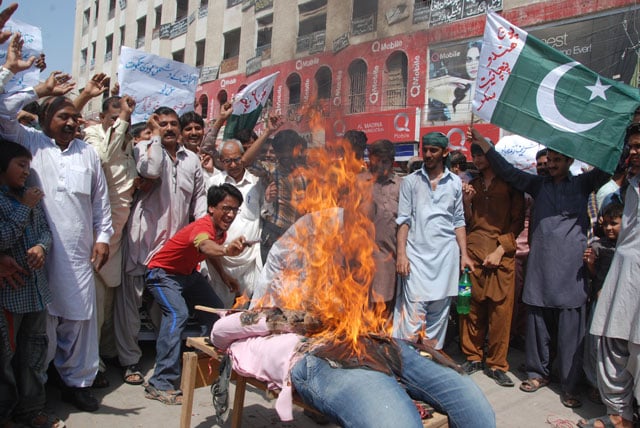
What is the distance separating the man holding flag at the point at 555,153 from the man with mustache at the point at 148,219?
2.77m

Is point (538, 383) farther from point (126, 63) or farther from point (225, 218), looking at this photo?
point (126, 63)

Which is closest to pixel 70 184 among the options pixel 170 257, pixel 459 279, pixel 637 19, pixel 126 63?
pixel 170 257

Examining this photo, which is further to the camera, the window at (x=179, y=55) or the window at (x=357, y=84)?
the window at (x=179, y=55)

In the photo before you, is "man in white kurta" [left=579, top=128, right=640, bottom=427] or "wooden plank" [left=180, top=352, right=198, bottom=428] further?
Answer: "man in white kurta" [left=579, top=128, right=640, bottom=427]

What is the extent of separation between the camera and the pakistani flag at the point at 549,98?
435 centimetres

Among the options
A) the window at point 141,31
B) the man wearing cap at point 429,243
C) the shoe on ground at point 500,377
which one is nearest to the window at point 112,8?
the window at point 141,31

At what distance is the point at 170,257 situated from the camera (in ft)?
13.1

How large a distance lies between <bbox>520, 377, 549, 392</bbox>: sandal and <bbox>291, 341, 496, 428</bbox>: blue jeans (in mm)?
2098

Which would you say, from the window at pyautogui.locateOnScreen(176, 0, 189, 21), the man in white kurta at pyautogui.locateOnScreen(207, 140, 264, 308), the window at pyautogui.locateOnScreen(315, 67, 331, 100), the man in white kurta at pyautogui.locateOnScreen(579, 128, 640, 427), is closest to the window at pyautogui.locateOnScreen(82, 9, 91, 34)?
the window at pyautogui.locateOnScreen(176, 0, 189, 21)

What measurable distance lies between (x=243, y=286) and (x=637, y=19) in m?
10.1

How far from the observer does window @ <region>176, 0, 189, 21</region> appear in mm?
28266

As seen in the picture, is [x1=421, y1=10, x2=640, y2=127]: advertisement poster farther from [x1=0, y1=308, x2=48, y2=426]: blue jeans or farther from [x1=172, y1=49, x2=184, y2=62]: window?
[x1=172, y1=49, x2=184, y2=62]: window

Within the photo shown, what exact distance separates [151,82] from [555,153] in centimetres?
444

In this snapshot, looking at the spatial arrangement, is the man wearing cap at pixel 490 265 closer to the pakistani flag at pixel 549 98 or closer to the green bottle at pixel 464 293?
the green bottle at pixel 464 293
